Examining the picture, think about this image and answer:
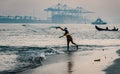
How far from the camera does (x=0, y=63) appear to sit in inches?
762

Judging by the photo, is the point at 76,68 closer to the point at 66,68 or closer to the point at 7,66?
the point at 66,68

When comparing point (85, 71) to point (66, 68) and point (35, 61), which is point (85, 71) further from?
point (35, 61)

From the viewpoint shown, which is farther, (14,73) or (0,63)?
(0,63)

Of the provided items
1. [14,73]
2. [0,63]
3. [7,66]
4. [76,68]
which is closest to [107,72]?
[76,68]

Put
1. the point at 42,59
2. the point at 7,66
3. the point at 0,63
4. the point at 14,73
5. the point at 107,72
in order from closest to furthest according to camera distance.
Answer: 1. the point at 107,72
2. the point at 14,73
3. the point at 7,66
4. the point at 0,63
5. the point at 42,59

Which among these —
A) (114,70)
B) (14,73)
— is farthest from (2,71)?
(114,70)

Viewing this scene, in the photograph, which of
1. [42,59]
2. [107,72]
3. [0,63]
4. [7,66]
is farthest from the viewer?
[42,59]

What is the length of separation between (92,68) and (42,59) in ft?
18.4

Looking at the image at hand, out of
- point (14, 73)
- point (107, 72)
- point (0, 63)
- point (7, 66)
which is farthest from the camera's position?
point (0, 63)

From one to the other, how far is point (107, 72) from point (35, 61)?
255 inches

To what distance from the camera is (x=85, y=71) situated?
49.2 feet

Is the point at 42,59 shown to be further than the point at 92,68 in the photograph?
Yes

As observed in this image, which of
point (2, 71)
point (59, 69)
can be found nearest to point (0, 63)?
point (2, 71)

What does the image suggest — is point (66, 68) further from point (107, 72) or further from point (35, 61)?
point (35, 61)
